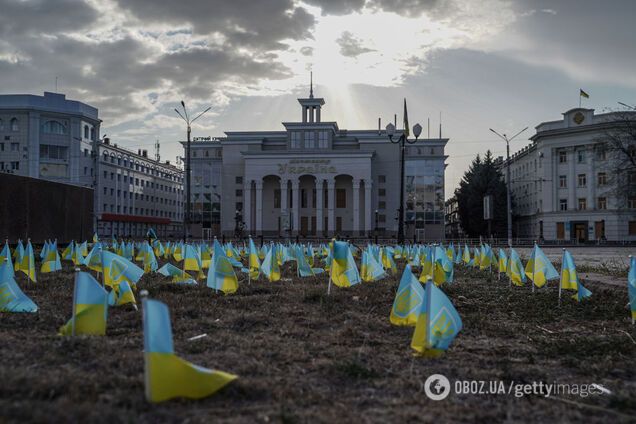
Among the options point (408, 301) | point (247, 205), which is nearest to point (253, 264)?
point (408, 301)

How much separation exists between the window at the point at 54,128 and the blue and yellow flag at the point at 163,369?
75.0m

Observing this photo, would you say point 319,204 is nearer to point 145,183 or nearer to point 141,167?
point 141,167

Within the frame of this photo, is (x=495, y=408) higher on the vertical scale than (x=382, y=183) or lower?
lower

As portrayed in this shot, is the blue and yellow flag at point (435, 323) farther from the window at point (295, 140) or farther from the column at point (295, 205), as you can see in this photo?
the window at point (295, 140)

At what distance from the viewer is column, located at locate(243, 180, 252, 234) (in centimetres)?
7100

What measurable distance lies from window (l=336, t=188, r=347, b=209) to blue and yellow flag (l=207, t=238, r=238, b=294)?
63570 millimetres

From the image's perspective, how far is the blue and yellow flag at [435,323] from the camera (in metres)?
5.25

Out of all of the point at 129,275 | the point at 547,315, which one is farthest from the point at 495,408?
the point at 129,275

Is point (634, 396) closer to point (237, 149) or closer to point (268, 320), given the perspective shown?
point (268, 320)

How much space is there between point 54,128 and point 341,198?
1496 inches

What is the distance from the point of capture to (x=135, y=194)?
9012cm

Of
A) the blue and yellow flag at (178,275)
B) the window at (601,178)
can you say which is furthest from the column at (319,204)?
the blue and yellow flag at (178,275)

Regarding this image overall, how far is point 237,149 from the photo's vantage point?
74438 mm

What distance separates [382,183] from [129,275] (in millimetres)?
66775
